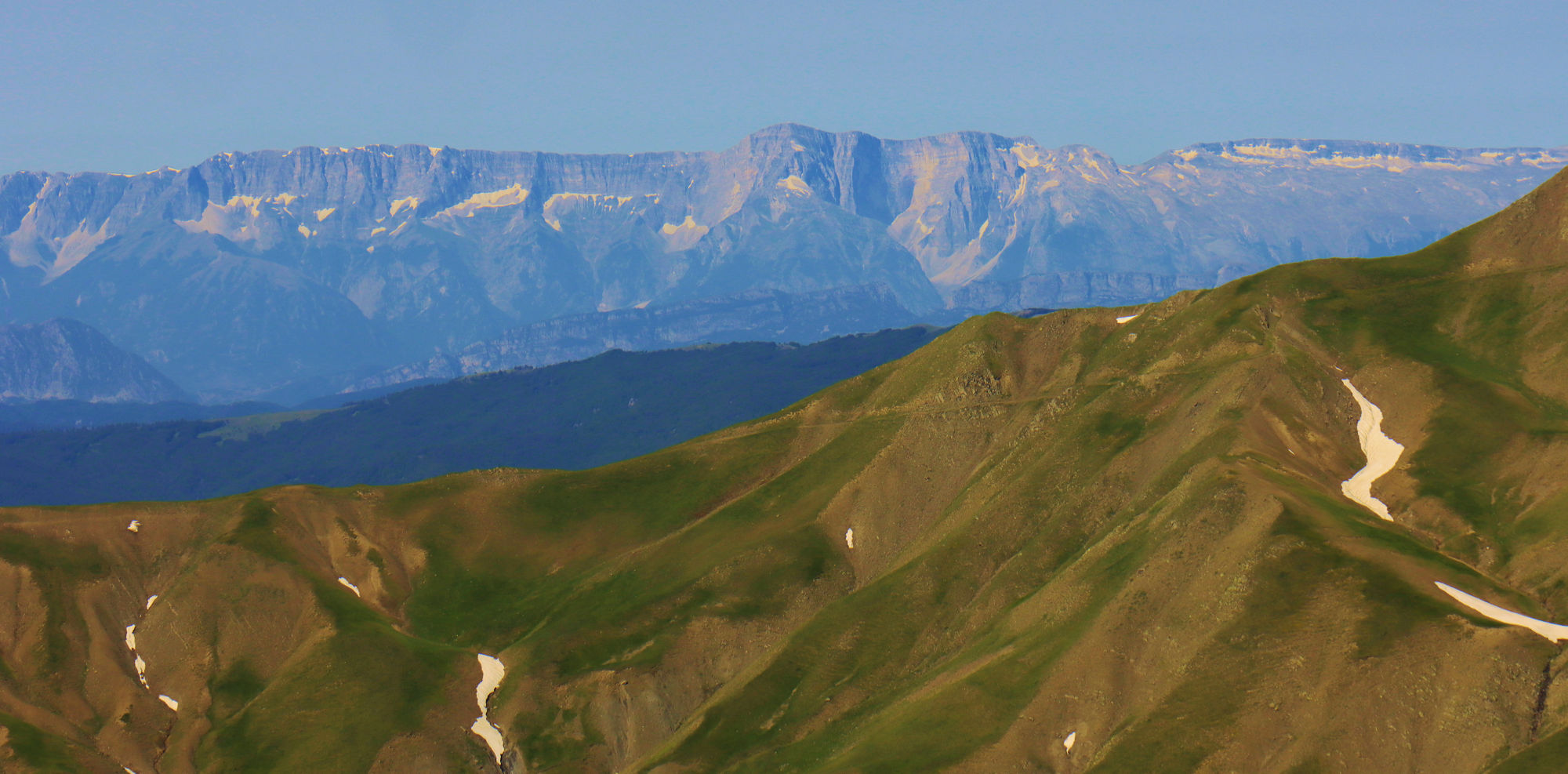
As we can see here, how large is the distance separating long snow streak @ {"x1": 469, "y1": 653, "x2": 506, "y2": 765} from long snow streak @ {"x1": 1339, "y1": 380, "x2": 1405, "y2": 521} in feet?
349

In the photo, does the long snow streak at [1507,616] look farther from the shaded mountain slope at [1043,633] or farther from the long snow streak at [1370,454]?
the long snow streak at [1370,454]

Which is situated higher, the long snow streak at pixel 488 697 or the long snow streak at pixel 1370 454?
the long snow streak at pixel 1370 454

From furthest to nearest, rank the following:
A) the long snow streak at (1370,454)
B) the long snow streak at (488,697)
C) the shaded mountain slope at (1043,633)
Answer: the long snow streak at (488,697)
the long snow streak at (1370,454)
the shaded mountain slope at (1043,633)

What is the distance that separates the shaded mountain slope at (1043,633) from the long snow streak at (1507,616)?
1.98 meters

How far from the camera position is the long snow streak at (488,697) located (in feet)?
572

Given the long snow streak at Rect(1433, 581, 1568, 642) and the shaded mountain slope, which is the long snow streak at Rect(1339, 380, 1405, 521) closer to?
the shaded mountain slope

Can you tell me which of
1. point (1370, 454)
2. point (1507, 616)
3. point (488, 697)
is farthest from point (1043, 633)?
point (488, 697)

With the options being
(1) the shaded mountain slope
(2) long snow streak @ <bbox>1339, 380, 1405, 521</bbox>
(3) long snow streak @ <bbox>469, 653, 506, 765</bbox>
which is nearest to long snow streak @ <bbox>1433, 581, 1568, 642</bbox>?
(1) the shaded mountain slope

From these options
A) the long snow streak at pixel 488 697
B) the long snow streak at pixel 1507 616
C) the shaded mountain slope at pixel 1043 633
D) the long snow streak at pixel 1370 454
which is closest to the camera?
the long snow streak at pixel 1507 616

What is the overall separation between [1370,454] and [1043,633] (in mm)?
56412

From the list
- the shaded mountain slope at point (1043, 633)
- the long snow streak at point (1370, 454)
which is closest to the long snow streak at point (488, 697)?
the shaded mountain slope at point (1043, 633)

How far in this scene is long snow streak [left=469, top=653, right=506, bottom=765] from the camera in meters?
174

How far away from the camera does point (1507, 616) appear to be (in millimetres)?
127062

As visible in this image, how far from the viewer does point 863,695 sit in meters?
166
